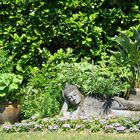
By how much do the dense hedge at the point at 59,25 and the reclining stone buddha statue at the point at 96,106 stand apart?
1.49 metres

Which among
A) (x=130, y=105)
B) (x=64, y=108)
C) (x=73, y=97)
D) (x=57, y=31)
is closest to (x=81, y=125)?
(x=73, y=97)

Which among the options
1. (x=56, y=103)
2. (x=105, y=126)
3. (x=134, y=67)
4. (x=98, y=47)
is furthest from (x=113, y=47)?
(x=105, y=126)

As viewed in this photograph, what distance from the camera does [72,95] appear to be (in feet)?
26.4

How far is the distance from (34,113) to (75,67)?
105 cm

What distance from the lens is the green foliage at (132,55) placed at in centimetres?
851

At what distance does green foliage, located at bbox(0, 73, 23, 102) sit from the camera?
8289mm

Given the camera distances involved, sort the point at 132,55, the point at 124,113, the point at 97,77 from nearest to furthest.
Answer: the point at 124,113 < the point at 97,77 < the point at 132,55

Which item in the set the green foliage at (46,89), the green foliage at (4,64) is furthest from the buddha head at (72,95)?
the green foliage at (4,64)

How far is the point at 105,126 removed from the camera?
7258 mm

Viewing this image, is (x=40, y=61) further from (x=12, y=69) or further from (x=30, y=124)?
(x=30, y=124)

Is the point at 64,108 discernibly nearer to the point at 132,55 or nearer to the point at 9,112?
the point at 9,112

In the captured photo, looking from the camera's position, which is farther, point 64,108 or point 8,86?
point 8,86

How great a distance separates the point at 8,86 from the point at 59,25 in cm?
182

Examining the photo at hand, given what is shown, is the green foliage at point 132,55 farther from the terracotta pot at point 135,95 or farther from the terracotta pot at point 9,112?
the terracotta pot at point 9,112
